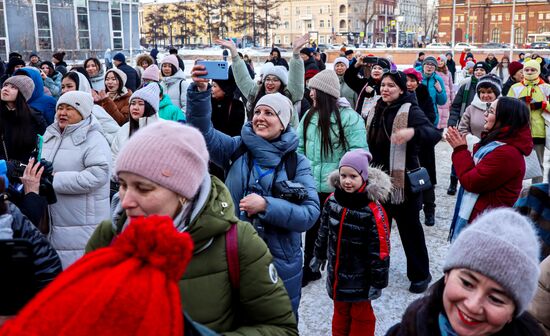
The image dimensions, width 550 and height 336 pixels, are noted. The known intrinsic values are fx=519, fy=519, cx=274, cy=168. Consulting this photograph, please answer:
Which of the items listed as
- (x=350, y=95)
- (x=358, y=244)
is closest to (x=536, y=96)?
(x=350, y=95)

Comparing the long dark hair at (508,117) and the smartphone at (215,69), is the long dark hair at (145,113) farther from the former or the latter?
the long dark hair at (508,117)

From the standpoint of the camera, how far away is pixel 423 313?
176 cm

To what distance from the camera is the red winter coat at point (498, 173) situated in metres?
3.46

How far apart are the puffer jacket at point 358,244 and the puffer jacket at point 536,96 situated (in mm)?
4214

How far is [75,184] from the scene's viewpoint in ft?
12.4

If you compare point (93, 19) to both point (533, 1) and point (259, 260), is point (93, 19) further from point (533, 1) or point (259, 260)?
point (533, 1)

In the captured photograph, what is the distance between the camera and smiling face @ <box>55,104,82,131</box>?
3970mm

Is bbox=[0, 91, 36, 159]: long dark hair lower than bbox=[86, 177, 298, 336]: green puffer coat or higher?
higher

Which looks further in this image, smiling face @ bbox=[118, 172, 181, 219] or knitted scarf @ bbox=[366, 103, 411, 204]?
knitted scarf @ bbox=[366, 103, 411, 204]

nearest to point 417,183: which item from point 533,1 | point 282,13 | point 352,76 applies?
point 352,76

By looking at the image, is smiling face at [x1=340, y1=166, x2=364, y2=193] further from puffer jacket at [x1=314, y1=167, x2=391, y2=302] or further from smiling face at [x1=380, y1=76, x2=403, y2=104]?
smiling face at [x1=380, y1=76, x2=403, y2=104]

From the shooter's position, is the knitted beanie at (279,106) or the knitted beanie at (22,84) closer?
the knitted beanie at (279,106)

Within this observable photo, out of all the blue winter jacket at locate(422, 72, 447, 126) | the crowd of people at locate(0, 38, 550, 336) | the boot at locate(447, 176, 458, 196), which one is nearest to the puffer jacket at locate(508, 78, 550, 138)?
the crowd of people at locate(0, 38, 550, 336)

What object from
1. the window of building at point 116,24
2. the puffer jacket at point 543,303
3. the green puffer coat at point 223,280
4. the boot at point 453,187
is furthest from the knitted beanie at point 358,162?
the window of building at point 116,24
